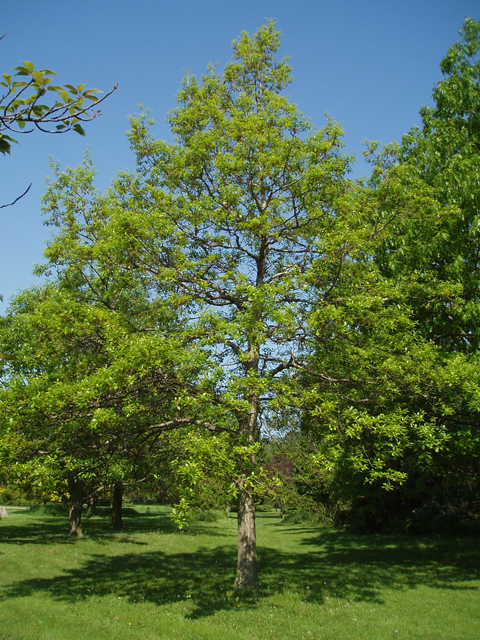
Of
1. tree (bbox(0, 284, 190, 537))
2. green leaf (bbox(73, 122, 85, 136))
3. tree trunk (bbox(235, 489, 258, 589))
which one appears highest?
green leaf (bbox(73, 122, 85, 136))

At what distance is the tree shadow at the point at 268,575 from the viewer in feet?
35.9

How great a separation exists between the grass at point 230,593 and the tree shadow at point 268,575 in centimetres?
3

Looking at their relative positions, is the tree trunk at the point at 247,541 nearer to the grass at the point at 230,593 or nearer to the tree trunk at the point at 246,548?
the tree trunk at the point at 246,548

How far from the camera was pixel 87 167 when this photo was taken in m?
16.6

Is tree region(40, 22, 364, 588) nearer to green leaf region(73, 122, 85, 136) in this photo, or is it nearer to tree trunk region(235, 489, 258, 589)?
tree trunk region(235, 489, 258, 589)

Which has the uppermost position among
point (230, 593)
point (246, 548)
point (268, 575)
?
point (246, 548)

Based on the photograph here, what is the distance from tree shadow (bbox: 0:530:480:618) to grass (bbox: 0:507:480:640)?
3 centimetres

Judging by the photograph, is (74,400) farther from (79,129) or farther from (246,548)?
(79,129)

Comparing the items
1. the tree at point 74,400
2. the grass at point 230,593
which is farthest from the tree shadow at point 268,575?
the tree at point 74,400

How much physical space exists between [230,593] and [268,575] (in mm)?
3816

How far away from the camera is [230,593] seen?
1086cm

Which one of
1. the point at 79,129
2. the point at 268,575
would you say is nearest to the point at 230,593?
the point at 268,575

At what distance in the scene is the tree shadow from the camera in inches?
430

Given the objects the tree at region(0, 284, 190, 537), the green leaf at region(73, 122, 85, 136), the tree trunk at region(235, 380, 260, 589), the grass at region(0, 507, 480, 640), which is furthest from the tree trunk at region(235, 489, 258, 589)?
the green leaf at region(73, 122, 85, 136)
